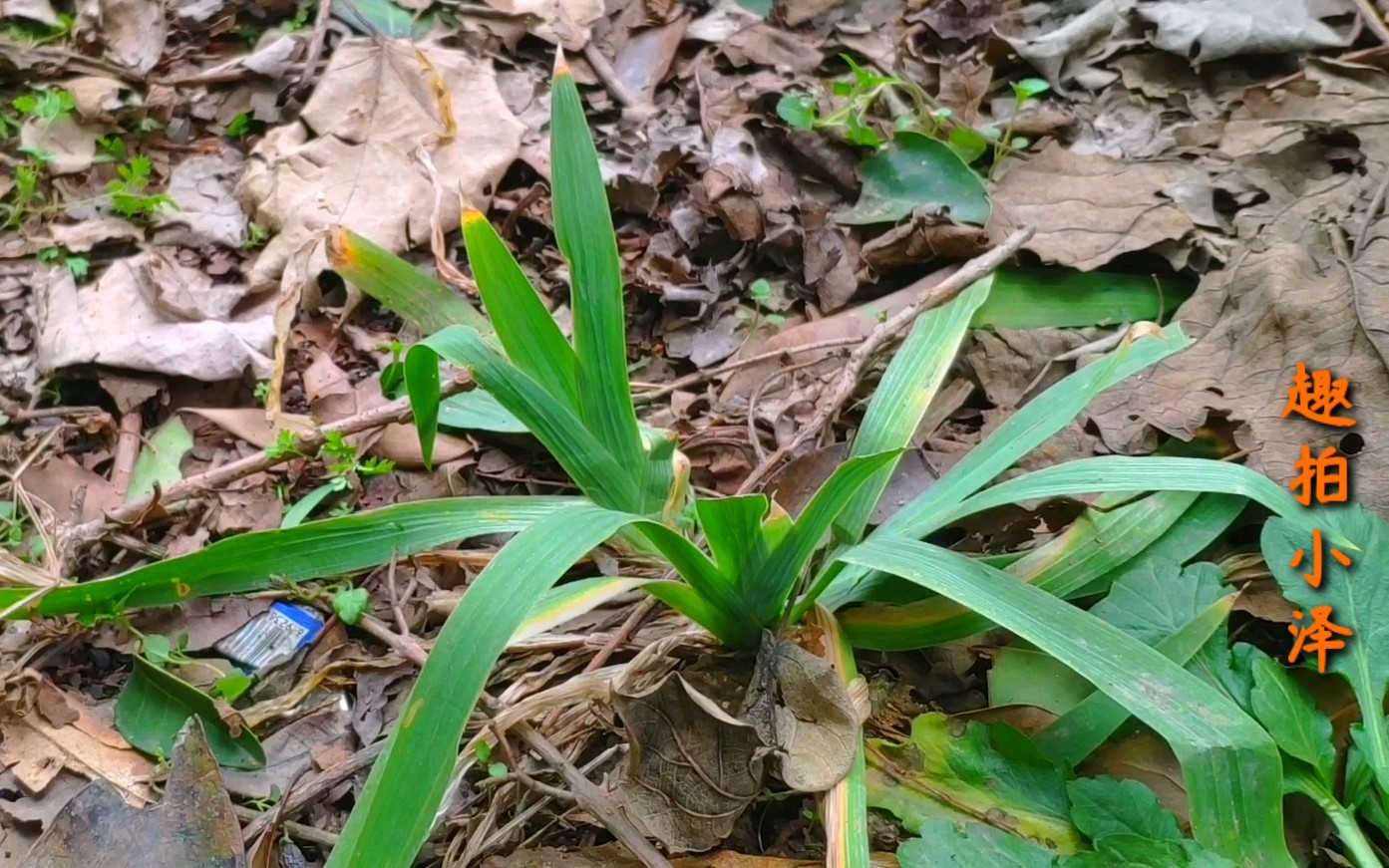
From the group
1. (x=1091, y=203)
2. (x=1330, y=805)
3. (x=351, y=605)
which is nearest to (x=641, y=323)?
(x=351, y=605)

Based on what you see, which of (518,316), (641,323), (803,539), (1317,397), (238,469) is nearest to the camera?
(803,539)

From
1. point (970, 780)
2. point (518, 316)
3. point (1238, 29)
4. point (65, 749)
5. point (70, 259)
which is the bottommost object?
point (65, 749)

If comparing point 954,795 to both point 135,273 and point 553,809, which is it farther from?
point 135,273

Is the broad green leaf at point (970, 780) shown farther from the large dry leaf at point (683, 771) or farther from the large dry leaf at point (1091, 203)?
the large dry leaf at point (1091, 203)

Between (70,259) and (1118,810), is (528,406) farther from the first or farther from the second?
(70,259)

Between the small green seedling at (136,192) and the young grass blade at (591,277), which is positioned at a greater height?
the young grass blade at (591,277)

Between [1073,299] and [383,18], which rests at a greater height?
[383,18]

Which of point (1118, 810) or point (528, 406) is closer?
point (1118, 810)

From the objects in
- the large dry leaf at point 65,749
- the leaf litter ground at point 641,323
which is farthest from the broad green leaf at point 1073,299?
the large dry leaf at point 65,749
